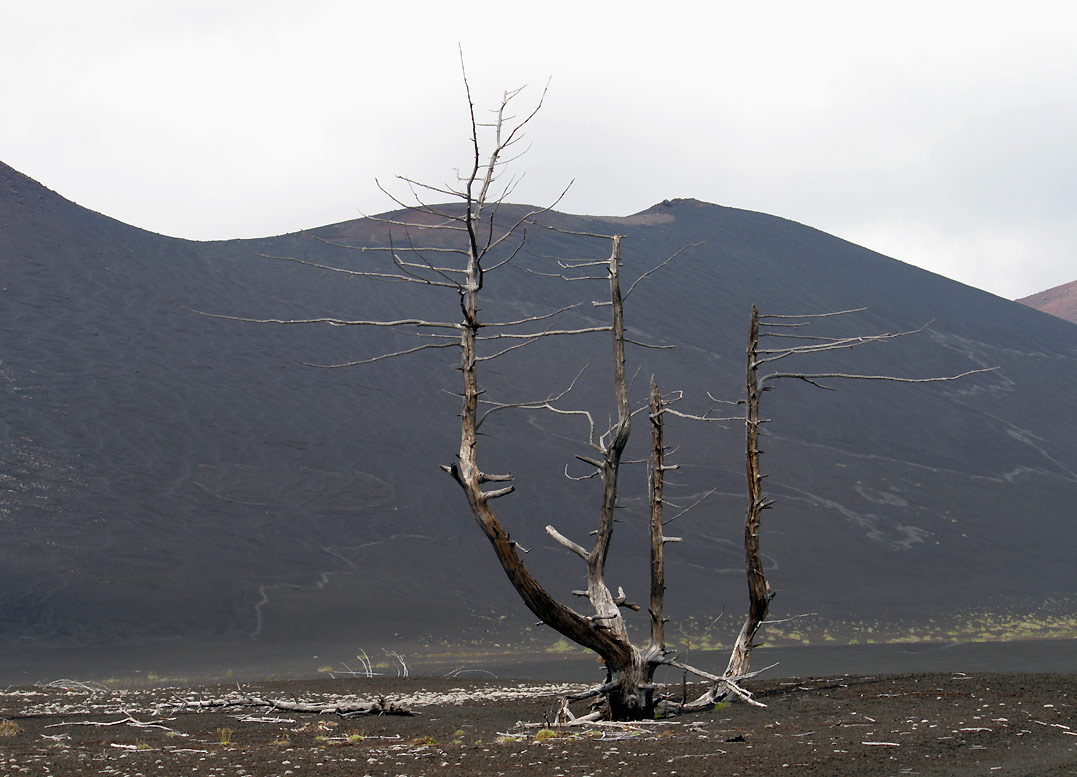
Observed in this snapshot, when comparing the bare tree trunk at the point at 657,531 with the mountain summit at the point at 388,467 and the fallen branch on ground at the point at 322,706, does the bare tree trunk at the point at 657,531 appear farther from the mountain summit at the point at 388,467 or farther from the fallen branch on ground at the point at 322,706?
the mountain summit at the point at 388,467

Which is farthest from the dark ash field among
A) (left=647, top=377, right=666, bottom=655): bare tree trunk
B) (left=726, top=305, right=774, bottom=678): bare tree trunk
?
(left=647, top=377, right=666, bottom=655): bare tree trunk

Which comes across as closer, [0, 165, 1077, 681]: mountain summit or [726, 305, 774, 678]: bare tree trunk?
[726, 305, 774, 678]: bare tree trunk

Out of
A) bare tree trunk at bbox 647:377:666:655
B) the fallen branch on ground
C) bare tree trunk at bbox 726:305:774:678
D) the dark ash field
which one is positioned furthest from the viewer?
bare tree trunk at bbox 726:305:774:678

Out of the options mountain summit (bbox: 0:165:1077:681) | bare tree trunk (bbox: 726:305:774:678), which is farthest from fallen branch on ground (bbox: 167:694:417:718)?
mountain summit (bbox: 0:165:1077:681)

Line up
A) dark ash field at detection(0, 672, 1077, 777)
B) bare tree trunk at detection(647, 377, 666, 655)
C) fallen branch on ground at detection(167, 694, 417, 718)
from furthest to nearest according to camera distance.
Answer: bare tree trunk at detection(647, 377, 666, 655)
fallen branch on ground at detection(167, 694, 417, 718)
dark ash field at detection(0, 672, 1077, 777)

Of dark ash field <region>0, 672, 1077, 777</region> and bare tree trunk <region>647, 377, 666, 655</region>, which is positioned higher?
bare tree trunk <region>647, 377, 666, 655</region>

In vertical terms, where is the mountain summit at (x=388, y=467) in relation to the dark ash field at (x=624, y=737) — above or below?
above

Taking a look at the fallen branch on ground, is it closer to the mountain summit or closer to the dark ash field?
the dark ash field

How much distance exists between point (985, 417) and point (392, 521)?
32585 mm

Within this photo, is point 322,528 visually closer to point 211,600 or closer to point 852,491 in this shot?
point 211,600

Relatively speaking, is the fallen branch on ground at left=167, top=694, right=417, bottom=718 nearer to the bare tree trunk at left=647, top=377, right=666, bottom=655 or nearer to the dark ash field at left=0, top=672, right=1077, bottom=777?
the dark ash field at left=0, top=672, right=1077, bottom=777

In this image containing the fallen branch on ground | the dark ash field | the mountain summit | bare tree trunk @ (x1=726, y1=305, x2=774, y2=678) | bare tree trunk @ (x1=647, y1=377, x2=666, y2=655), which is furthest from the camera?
the mountain summit

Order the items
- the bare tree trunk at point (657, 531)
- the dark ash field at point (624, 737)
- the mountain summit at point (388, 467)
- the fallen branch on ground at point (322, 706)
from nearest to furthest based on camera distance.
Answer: the dark ash field at point (624, 737) → the fallen branch on ground at point (322, 706) → the bare tree trunk at point (657, 531) → the mountain summit at point (388, 467)

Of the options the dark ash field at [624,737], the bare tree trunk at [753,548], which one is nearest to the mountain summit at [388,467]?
the bare tree trunk at [753,548]
